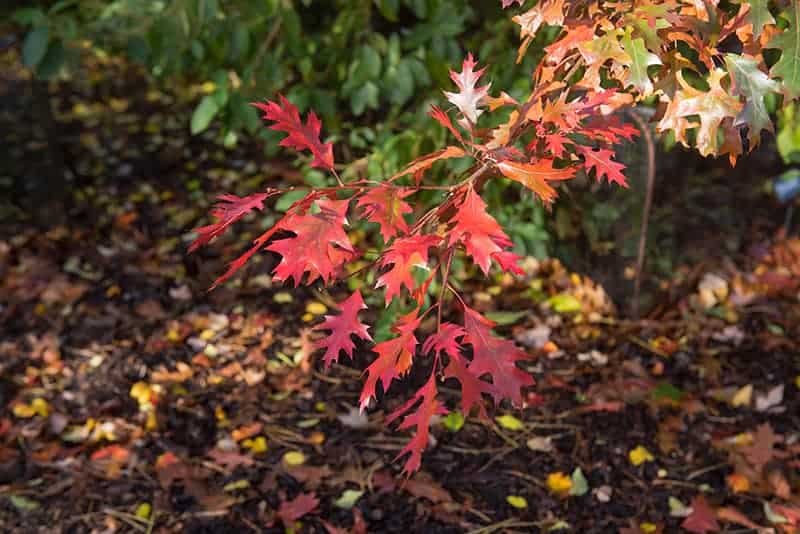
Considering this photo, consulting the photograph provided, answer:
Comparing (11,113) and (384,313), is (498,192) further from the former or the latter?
(11,113)

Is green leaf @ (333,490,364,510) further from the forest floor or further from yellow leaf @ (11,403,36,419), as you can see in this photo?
yellow leaf @ (11,403,36,419)

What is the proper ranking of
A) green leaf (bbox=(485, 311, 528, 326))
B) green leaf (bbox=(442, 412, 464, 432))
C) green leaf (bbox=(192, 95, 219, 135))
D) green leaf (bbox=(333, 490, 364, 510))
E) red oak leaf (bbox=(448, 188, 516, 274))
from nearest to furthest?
1. red oak leaf (bbox=(448, 188, 516, 274))
2. green leaf (bbox=(333, 490, 364, 510))
3. green leaf (bbox=(442, 412, 464, 432))
4. green leaf (bbox=(192, 95, 219, 135))
5. green leaf (bbox=(485, 311, 528, 326))

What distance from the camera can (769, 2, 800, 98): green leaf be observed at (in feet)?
4.11

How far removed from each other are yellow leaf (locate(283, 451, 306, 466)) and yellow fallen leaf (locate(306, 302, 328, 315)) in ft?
2.11

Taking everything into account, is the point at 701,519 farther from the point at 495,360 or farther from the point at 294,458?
the point at 495,360

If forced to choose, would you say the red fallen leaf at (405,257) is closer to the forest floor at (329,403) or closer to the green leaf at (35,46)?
the forest floor at (329,403)

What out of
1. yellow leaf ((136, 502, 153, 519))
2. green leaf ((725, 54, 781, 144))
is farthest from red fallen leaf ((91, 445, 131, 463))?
green leaf ((725, 54, 781, 144))

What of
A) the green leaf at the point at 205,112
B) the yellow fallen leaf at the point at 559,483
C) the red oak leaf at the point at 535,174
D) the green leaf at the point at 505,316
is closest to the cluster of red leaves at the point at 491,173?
the red oak leaf at the point at 535,174

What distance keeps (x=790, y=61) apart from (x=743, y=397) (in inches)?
66.3

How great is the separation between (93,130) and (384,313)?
228cm

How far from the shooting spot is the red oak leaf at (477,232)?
115cm

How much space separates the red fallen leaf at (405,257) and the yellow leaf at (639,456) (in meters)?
1.57

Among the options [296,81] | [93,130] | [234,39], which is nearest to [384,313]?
[234,39]

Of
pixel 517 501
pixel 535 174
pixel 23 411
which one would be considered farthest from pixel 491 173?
pixel 23 411
